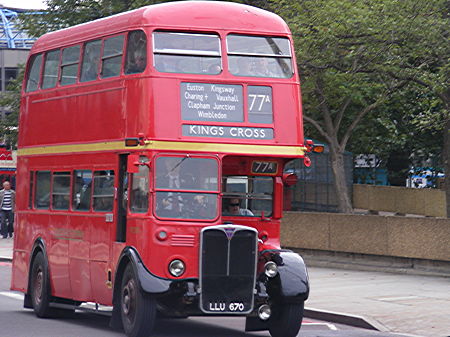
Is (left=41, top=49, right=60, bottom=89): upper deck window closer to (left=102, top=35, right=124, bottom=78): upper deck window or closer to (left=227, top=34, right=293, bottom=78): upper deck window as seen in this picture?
(left=102, top=35, right=124, bottom=78): upper deck window

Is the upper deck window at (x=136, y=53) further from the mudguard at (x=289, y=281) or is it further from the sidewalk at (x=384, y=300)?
the sidewalk at (x=384, y=300)

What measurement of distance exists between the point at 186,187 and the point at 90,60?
3.08 metres

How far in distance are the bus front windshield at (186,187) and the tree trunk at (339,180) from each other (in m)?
16.0

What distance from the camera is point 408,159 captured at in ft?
121

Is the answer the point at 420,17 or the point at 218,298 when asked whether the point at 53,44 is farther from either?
the point at 420,17

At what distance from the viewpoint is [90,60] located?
14.8 metres

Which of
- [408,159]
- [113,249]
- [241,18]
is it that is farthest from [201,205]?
[408,159]

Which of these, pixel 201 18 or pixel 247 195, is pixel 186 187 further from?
pixel 201 18

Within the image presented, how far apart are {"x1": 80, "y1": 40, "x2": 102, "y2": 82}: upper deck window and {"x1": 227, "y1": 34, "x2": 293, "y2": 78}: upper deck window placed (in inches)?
87.3

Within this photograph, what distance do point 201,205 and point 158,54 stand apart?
6.18ft

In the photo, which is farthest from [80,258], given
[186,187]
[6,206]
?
[6,206]

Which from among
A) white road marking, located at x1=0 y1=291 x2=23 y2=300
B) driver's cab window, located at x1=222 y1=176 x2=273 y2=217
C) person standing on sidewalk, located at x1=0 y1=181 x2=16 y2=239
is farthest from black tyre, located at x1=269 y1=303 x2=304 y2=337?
person standing on sidewalk, located at x1=0 y1=181 x2=16 y2=239

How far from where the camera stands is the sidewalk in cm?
1486

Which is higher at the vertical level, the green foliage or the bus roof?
the green foliage
